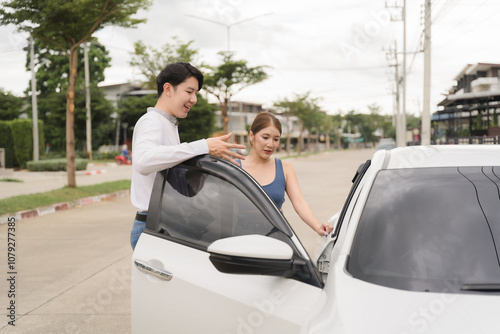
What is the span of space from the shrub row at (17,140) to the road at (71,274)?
2252 centimetres

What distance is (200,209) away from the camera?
97.7 inches

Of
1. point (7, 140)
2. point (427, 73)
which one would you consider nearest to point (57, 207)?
point (427, 73)

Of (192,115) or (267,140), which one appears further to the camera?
(192,115)

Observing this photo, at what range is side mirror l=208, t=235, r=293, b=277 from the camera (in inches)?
76.9

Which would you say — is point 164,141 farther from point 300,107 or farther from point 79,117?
point 300,107

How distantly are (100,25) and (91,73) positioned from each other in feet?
150

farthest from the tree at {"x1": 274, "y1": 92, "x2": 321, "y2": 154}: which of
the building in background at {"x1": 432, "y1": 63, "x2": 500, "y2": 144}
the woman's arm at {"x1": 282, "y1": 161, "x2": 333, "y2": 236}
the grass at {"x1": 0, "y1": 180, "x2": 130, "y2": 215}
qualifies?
the woman's arm at {"x1": 282, "y1": 161, "x2": 333, "y2": 236}

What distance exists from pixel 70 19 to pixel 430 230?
14.7m

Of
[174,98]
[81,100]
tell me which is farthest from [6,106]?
[174,98]

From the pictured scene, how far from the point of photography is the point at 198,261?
2340 millimetres

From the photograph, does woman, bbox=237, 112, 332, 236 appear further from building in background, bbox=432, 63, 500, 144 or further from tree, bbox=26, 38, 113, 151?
tree, bbox=26, 38, 113, 151

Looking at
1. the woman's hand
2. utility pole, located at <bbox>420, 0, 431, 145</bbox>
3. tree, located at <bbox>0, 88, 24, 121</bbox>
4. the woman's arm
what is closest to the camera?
the woman's hand

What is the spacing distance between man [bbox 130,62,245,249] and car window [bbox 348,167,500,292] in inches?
27.1

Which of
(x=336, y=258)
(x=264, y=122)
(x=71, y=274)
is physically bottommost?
(x=71, y=274)
